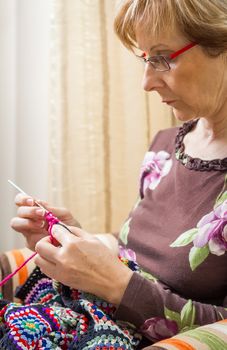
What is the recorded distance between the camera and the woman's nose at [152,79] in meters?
1.25

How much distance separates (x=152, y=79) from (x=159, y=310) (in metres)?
0.52

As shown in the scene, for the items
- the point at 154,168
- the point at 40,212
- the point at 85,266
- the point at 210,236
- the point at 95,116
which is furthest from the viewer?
the point at 95,116

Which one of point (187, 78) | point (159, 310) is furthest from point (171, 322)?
point (187, 78)

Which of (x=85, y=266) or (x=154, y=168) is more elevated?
(x=154, y=168)

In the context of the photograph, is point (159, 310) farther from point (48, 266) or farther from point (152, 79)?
point (152, 79)

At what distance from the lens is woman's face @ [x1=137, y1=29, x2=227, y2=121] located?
1192 millimetres

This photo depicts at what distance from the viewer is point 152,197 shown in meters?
1.42

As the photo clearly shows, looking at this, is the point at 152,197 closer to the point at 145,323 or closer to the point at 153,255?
the point at 153,255

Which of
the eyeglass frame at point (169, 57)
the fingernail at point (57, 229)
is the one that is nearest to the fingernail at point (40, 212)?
the fingernail at point (57, 229)

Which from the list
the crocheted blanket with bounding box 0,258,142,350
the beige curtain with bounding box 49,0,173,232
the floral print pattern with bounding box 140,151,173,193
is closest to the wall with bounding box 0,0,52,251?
the beige curtain with bounding box 49,0,173,232

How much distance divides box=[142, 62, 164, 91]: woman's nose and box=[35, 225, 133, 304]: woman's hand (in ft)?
1.30

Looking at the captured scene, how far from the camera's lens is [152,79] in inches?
49.3

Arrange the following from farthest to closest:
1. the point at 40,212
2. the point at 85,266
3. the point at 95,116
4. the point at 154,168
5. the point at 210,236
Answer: the point at 95,116 < the point at 154,168 < the point at 40,212 < the point at 210,236 < the point at 85,266

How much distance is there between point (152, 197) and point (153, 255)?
186 mm
